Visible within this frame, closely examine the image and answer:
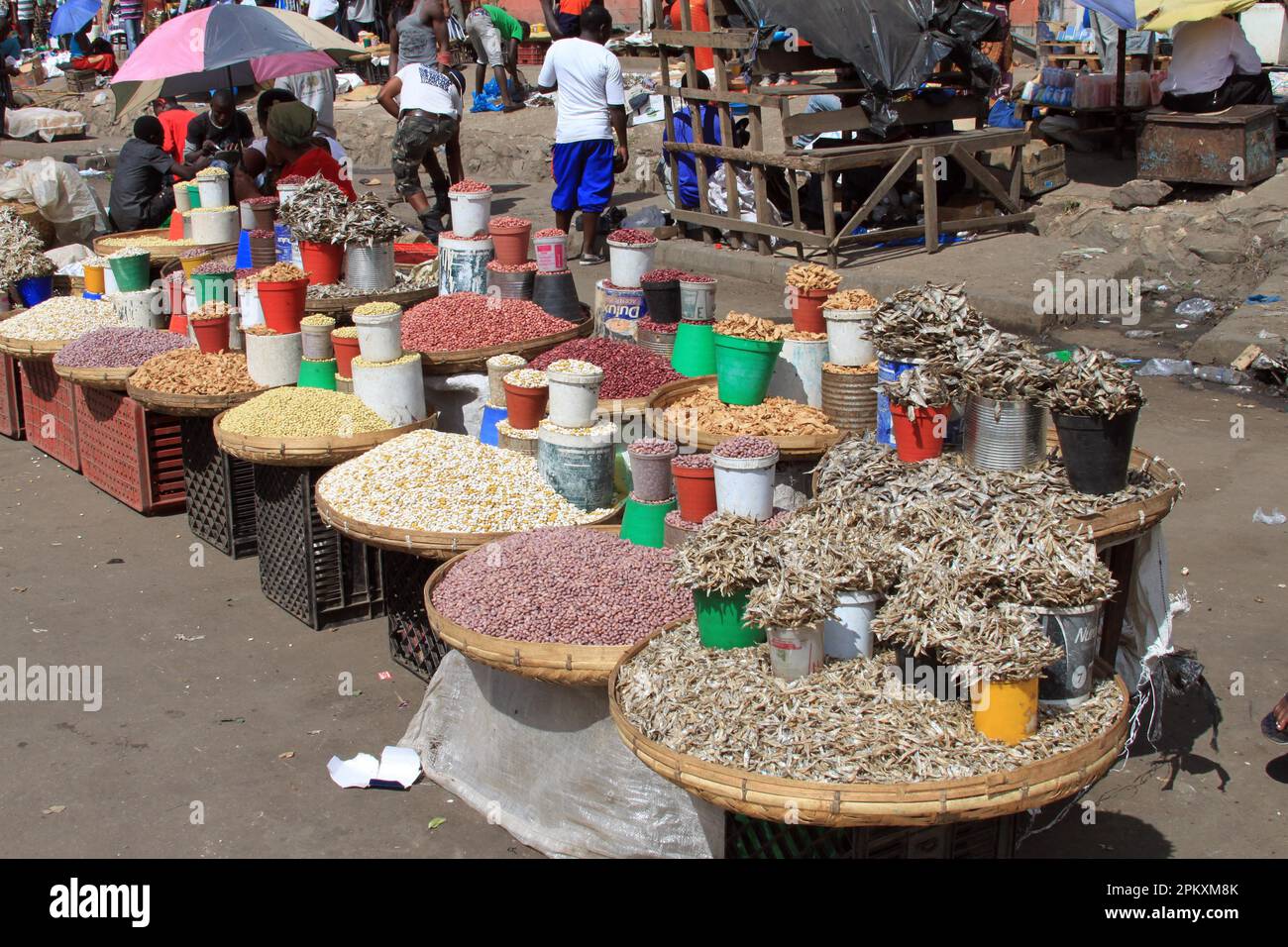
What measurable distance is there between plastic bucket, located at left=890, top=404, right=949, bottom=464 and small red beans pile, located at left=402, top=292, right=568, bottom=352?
2.03m

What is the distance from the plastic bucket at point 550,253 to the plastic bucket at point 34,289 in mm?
2729

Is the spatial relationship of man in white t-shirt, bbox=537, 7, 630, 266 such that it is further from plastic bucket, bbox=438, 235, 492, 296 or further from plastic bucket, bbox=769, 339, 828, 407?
plastic bucket, bbox=769, 339, 828, 407

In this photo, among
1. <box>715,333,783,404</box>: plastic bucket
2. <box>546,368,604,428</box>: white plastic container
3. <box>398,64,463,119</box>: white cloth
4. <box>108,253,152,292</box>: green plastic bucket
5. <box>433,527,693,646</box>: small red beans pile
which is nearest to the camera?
<box>433,527,693,646</box>: small red beans pile

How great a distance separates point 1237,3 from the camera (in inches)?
367

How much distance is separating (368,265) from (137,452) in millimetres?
1170

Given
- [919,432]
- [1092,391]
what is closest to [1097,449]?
[1092,391]

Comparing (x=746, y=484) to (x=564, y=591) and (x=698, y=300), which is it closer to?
(x=564, y=591)

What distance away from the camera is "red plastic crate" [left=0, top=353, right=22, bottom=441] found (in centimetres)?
626

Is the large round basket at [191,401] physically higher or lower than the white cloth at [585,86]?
lower

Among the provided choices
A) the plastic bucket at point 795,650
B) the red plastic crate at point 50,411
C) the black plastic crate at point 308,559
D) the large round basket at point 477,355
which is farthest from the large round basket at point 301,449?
the plastic bucket at point 795,650

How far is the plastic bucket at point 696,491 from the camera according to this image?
3307 millimetres

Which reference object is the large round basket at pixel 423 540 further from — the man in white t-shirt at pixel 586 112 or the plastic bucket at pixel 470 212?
the man in white t-shirt at pixel 586 112

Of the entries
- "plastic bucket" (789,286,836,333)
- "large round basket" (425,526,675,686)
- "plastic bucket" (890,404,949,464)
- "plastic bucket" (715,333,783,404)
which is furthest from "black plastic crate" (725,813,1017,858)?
"plastic bucket" (789,286,836,333)
